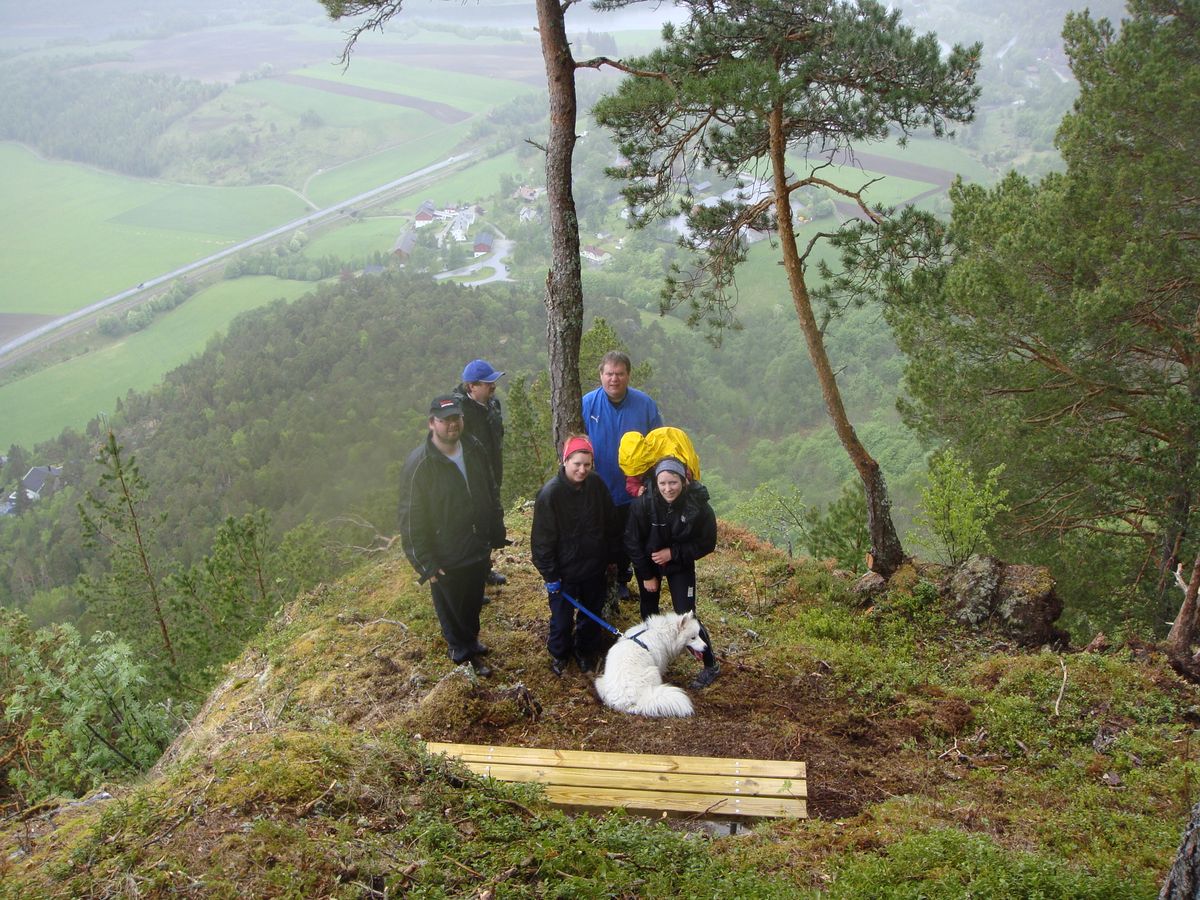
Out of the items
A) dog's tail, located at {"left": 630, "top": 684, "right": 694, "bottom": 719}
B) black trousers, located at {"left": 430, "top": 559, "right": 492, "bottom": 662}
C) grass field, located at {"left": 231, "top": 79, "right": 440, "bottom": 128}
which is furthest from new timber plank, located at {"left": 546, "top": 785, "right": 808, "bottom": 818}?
grass field, located at {"left": 231, "top": 79, "right": 440, "bottom": 128}

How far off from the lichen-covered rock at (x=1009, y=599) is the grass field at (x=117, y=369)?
189 feet

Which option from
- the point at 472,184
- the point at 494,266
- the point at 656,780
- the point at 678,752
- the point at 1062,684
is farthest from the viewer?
the point at 472,184

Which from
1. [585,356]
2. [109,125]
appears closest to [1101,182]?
[585,356]

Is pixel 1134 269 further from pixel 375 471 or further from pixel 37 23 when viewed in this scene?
pixel 37 23

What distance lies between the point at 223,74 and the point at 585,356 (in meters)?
122

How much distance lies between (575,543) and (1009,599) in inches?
154

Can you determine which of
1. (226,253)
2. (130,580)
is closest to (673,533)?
(130,580)

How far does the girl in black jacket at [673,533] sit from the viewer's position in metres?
4.54

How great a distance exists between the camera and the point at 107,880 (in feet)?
8.64

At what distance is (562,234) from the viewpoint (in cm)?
577

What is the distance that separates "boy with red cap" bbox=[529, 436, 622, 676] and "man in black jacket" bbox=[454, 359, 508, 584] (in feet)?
2.61

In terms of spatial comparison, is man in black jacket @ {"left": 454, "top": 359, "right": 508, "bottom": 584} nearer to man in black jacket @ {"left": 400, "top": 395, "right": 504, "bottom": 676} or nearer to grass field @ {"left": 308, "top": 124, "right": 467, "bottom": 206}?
man in black jacket @ {"left": 400, "top": 395, "right": 504, "bottom": 676}

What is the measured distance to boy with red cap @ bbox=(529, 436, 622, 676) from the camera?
4.59 metres

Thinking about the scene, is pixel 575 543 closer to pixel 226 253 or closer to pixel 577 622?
pixel 577 622
